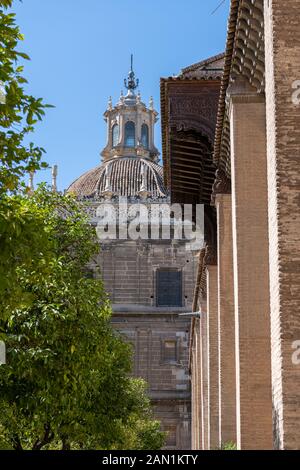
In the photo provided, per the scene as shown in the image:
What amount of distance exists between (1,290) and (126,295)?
1853 inches

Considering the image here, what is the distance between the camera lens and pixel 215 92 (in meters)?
19.1

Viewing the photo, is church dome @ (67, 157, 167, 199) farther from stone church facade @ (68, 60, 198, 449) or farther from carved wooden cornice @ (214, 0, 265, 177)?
carved wooden cornice @ (214, 0, 265, 177)

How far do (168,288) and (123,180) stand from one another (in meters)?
15.1

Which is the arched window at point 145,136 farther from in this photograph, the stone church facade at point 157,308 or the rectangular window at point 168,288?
the rectangular window at point 168,288

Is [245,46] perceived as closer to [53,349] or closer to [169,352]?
[53,349]

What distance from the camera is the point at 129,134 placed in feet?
259

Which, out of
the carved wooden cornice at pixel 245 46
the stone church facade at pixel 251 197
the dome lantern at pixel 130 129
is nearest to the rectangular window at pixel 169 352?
the dome lantern at pixel 130 129

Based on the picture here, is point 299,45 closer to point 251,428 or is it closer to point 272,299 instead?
point 272,299

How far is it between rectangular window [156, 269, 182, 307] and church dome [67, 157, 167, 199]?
9.89m

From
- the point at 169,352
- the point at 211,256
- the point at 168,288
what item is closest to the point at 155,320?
the point at 169,352

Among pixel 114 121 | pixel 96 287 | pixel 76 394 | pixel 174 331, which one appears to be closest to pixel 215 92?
pixel 96 287

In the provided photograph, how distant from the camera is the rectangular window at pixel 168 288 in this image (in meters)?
57.3

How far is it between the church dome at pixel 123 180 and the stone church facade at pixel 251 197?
136 feet

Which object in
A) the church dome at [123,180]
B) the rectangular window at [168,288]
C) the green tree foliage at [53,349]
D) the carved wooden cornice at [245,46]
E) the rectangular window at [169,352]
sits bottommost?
the rectangular window at [169,352]
